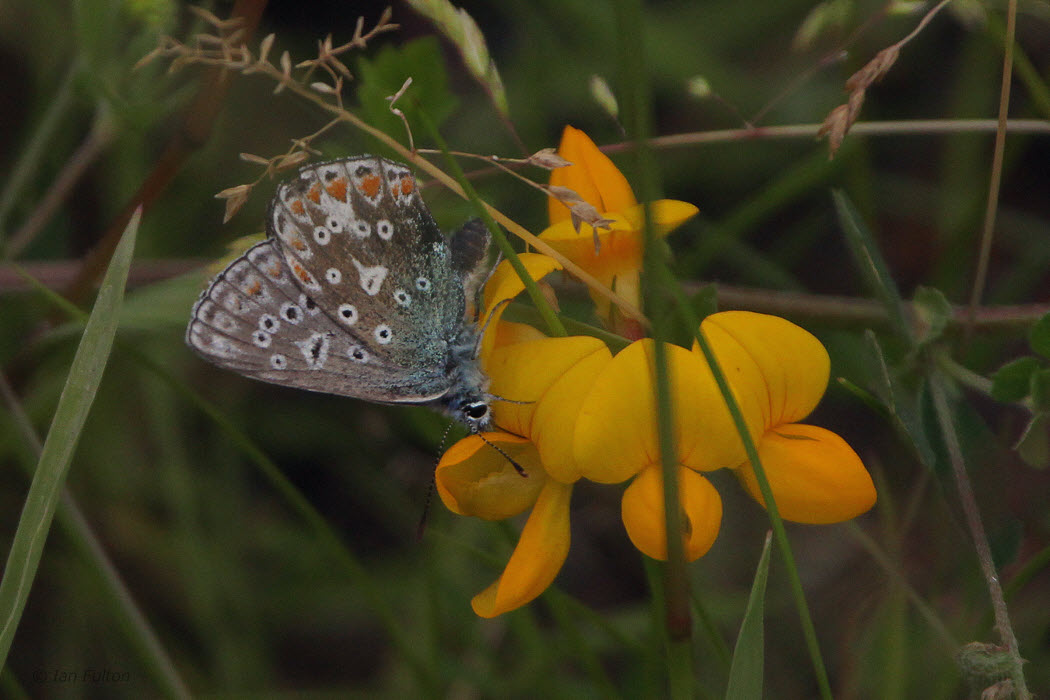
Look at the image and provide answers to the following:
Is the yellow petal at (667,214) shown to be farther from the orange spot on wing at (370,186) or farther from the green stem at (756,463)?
the orange spot on wing at (370,186)

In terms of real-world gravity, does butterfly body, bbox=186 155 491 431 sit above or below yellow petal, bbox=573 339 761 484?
below

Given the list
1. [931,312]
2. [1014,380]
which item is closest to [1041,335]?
[1014,380]

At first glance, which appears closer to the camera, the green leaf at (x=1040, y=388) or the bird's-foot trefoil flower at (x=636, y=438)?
the bird's-foot trefoil flower at (x=636, y=438)

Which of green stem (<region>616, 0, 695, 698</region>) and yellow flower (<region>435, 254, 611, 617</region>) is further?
yellow flower (<region>435, 254, 611, 617</region>)

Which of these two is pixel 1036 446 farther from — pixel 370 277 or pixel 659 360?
pixel 370 277

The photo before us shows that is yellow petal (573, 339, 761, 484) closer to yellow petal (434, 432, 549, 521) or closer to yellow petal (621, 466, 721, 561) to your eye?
yellow petal (621, 466, 721, 561)

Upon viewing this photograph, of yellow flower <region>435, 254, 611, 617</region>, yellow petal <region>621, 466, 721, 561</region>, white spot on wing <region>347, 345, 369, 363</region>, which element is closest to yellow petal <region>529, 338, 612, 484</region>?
yellow flower <region>435, 254, 611, 617</region>

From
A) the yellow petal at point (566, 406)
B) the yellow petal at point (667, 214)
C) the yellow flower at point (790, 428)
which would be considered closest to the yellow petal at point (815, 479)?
the yellow flower at point (790, 428)

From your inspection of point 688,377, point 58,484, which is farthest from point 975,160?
point 58,484
